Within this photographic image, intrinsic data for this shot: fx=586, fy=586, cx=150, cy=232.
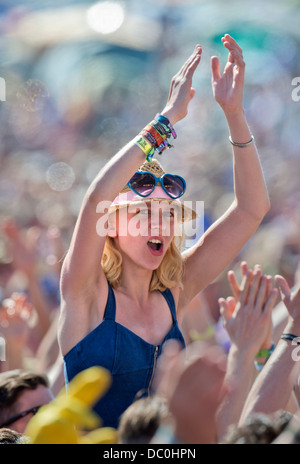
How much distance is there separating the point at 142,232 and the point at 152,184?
164mm

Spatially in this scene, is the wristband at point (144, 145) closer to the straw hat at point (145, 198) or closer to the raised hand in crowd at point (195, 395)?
the straw hat at point (145, 198)

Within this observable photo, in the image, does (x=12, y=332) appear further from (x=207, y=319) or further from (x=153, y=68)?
(x=153, y=68)

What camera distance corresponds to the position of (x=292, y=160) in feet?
23.0

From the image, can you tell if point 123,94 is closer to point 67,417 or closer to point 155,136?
point 155,136

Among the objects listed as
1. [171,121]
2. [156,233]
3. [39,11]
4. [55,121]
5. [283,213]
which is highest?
[39,11]

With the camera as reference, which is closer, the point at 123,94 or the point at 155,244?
the point at 155,244

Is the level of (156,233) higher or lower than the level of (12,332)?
higher

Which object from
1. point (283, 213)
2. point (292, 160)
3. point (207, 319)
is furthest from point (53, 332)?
point (292, 160)

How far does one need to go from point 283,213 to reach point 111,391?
4118 mm

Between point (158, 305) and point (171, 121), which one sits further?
point (158, 305)

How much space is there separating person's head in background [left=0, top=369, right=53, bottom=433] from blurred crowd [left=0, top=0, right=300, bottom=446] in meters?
1.04

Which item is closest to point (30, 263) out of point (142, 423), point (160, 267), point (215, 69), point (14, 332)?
point (14, 332)

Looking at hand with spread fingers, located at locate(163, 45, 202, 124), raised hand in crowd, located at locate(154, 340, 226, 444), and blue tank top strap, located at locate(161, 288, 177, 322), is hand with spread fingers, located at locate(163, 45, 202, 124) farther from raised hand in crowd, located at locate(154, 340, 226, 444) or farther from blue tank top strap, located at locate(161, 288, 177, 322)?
Answer: raised hand in crowd, located at locate(154, 340, 226, 444)

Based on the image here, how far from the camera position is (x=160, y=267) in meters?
2.00
